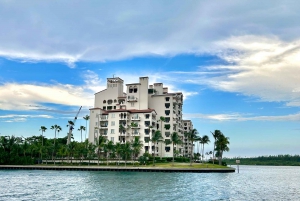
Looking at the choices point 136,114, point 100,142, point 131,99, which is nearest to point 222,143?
point 136,114

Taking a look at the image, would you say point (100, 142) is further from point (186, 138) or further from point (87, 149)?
point (186, 138)

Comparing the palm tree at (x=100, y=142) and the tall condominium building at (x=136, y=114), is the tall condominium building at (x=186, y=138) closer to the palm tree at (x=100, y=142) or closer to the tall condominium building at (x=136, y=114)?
the tall condominium building at (x=136, y=114)

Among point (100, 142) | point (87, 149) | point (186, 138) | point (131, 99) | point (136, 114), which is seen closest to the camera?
point (87, 149)

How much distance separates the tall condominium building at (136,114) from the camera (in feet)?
409

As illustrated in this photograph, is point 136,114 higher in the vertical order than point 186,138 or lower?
higher

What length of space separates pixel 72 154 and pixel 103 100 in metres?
31.1

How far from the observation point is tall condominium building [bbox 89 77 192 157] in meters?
125

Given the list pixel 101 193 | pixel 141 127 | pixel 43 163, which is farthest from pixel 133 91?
pixel 101 193

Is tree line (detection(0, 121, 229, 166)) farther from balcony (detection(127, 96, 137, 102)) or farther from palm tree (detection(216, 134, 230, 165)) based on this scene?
balcony (detection(127, 96, 137, 102))

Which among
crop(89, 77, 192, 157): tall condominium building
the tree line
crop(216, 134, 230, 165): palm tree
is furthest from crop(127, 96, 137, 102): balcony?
crop(216, 134, 230, 165): palm tree

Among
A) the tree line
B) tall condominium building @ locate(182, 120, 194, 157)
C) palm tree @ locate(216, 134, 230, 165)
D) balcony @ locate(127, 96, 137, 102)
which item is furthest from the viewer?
tall condominium building @ locate(182, 120, 194, 157)

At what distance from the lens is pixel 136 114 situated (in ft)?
413

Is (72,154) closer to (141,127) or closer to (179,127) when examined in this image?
(141,127)

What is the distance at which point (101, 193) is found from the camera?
150 ft
